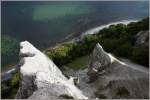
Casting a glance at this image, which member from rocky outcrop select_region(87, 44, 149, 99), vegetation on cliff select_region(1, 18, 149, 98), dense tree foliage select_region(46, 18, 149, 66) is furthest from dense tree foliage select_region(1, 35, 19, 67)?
rocky outcrop select_region(87, 44, 149, 99)

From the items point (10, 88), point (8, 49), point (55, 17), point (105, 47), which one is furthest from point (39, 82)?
point (55, 17)

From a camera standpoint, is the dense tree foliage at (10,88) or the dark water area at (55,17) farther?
the dark water area at (55,17)

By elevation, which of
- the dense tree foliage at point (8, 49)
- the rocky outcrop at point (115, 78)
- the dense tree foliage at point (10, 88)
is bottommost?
the dense tree foliage at point (10, 88)

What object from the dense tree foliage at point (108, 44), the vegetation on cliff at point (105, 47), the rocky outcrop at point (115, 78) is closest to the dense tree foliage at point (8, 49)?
the vegetation on cliff at point (105, 47)

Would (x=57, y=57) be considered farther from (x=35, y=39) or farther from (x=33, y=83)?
(x=33, y=83)

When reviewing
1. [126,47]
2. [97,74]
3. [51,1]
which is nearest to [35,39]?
[51,1]

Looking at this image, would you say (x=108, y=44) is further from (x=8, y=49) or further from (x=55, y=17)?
(x=55, y=17)

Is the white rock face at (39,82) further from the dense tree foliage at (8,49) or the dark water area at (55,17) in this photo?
the dark water area at (55,17)
